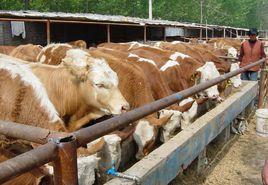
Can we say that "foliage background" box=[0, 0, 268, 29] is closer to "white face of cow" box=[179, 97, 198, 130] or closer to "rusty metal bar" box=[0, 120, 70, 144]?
"white face of cow" box=[179, 97, 198, 130]

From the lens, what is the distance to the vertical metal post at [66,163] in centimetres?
161

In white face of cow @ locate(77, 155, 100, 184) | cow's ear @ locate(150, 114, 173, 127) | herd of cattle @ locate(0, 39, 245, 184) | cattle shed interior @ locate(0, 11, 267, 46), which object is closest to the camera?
white face of cow @ locate(77, 155, 100, 184)

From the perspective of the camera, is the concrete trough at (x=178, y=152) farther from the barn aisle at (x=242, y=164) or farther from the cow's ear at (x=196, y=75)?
the cow's ear at (x=196, y=75)

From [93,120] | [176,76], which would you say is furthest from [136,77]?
[176,76]

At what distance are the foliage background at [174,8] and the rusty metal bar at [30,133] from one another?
28504 millimetres

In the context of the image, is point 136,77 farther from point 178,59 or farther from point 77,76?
point 178,59

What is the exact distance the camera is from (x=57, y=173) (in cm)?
164

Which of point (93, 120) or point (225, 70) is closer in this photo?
point (93, 120)

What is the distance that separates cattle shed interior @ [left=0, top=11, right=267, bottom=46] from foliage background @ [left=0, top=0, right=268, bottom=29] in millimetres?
11793

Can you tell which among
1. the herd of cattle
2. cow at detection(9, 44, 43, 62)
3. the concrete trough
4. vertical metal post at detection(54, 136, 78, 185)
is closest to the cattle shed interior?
cow at detection(9, 44, 43, 62)

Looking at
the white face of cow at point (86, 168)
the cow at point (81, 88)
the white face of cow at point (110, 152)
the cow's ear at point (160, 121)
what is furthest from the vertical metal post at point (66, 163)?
the cow's ear at point (160, 121)

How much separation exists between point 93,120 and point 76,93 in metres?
0.48

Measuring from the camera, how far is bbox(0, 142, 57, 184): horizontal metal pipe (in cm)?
139

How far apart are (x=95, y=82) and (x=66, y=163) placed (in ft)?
9.81
